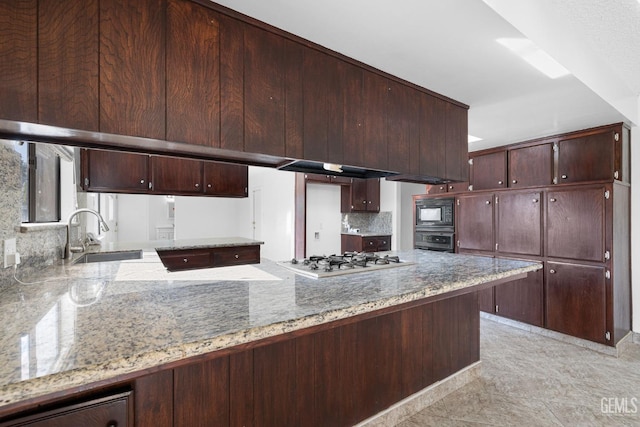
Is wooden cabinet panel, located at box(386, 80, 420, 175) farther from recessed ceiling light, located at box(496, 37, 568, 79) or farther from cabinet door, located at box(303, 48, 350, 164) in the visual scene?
recessed ceiling light, located at box(496, 37, 568, 79)

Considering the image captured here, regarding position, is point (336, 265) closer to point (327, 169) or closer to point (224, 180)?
point (327, 169)

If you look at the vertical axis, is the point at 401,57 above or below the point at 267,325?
above

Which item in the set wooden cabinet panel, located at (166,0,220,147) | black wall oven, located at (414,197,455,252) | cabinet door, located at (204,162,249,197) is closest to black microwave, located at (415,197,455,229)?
black wall oven, located at (414,197,455,252)

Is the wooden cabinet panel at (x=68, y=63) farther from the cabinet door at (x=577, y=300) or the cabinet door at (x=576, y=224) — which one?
the cabinet door at (x=577, y=300)

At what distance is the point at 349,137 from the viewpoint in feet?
6.11

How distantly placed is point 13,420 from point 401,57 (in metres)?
2.18

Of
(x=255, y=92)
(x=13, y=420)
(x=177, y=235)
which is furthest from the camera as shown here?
(x=177, y=235)

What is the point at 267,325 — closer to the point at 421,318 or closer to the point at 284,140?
the point at 284,140

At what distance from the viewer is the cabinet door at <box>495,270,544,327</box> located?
345cm

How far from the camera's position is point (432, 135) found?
233 centimetres

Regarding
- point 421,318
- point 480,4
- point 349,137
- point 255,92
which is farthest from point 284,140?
point 421,318

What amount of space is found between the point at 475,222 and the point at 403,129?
2514mm

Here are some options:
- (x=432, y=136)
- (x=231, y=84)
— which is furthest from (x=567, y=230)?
(x=231, y=84)

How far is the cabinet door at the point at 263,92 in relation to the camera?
1484mm
